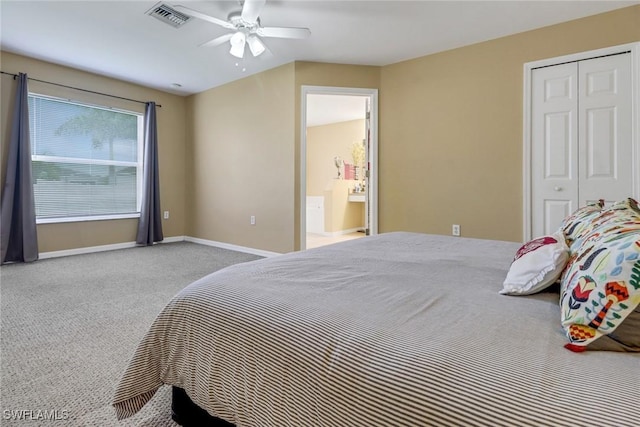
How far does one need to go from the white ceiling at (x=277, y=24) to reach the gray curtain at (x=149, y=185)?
934 millimetres

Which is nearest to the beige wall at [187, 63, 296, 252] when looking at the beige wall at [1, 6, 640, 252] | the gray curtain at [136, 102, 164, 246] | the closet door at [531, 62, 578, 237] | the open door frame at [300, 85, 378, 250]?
the beige wall at [1, 6, 640, 252]

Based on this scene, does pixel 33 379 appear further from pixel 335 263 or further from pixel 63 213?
pixel 63 213

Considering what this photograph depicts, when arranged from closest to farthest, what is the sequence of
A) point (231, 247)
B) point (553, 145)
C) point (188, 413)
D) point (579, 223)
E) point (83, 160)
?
point (188, 413) → point (579, 223) → point (553, 145) → point (83, 160) → point (231, 247)

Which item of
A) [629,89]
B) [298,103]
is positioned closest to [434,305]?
[629,89]

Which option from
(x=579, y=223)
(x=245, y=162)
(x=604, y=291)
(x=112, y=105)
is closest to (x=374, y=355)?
(x=604, y=291)

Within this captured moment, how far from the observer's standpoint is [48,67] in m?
4.26

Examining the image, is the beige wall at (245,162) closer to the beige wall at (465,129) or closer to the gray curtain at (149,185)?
the gray curtain at (149,185)

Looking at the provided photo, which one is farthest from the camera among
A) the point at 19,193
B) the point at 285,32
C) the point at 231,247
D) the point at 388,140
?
the point at 231,247

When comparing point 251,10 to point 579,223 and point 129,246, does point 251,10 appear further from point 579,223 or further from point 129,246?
point 129,246

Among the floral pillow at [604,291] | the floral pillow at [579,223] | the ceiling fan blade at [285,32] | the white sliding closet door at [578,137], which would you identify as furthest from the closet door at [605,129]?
the floral pillow at [604,291]

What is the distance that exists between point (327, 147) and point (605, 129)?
534cm

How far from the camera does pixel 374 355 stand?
716 mm

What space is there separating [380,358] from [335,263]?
0.75 meters

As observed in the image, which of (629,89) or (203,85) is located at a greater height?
(203,85)
